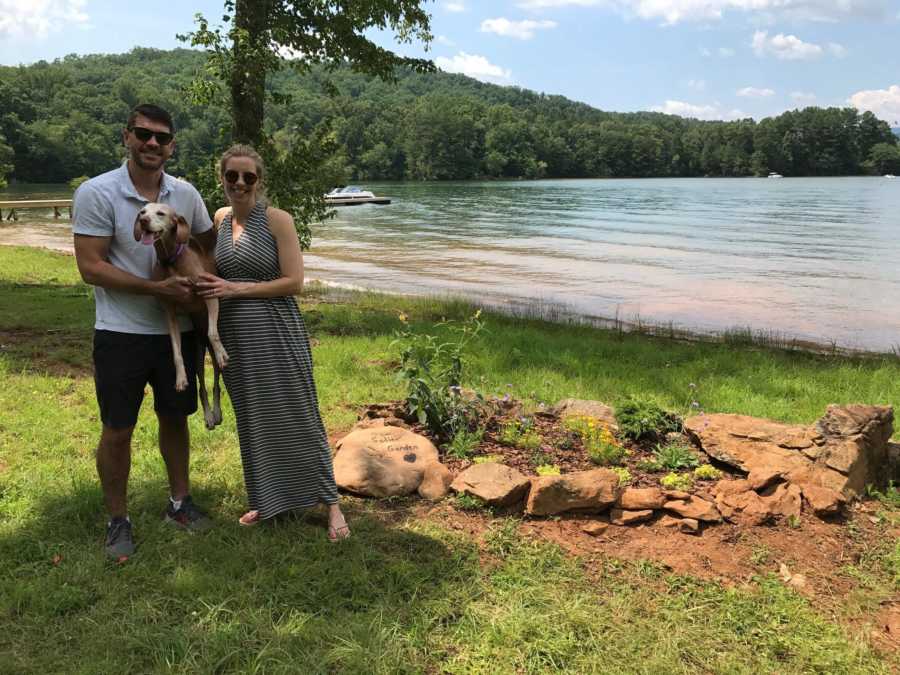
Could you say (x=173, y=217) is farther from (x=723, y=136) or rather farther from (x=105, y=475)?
(x=723, y=136)

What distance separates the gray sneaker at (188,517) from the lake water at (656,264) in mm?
11453

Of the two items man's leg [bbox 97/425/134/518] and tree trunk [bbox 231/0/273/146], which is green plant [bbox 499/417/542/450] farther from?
tree trunk [bbox 231/0/273/146]

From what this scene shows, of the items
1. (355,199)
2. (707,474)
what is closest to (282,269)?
(707,474)

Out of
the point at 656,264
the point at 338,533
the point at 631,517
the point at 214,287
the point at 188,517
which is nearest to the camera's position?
the point at 214,287

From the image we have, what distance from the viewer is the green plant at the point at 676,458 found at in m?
4.77

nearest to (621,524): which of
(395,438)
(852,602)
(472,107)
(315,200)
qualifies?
(852,602)

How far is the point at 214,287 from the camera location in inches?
135

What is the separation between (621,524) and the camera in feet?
13.6

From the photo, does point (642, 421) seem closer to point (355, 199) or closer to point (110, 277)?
point (110, 277)

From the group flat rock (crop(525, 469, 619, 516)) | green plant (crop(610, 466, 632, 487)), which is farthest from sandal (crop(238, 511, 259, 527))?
green plant (crop(610, 466, 632, 487))

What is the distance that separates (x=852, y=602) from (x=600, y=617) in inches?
52.7

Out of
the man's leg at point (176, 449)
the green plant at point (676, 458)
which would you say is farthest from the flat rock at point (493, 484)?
the man's leg at point (176, 449)

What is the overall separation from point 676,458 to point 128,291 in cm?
370

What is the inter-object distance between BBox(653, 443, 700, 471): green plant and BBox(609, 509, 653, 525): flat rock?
692 millimetres
